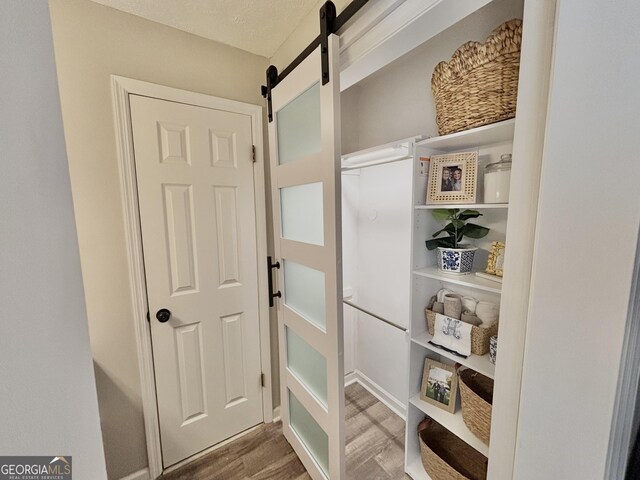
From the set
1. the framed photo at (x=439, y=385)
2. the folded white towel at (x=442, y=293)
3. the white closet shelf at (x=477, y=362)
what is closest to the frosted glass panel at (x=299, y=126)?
the folded white towel at (x=442, y=293)

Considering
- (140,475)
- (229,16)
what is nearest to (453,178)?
(229,16)

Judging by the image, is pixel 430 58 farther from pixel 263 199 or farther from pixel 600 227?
pixel 600 227

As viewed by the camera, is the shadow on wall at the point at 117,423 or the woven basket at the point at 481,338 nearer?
the woven basket at the point at 481,338

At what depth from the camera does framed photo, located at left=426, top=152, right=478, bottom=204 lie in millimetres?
1161

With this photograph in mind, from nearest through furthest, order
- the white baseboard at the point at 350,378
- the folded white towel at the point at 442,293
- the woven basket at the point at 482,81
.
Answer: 1. the woven basket at the point at 482,81
2. the folded white towel at the point at 442,293
3. the white baseboard at the point at 350,378

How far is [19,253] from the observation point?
0.33 m

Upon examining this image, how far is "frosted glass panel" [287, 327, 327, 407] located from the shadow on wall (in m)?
0.88

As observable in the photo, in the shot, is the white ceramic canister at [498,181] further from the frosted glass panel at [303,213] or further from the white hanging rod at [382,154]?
the frosted glass panel at [303,213]

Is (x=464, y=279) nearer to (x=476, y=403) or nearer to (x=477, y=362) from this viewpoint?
(x=477, y=362)

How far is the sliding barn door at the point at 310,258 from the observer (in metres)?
1.01

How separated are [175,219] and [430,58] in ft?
5.67

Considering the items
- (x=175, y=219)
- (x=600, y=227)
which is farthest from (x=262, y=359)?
(x=600, y=227)

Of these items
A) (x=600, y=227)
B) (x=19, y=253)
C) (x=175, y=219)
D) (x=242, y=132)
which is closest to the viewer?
(x=19, y=253)

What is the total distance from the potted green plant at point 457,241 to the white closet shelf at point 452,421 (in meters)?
0.76
